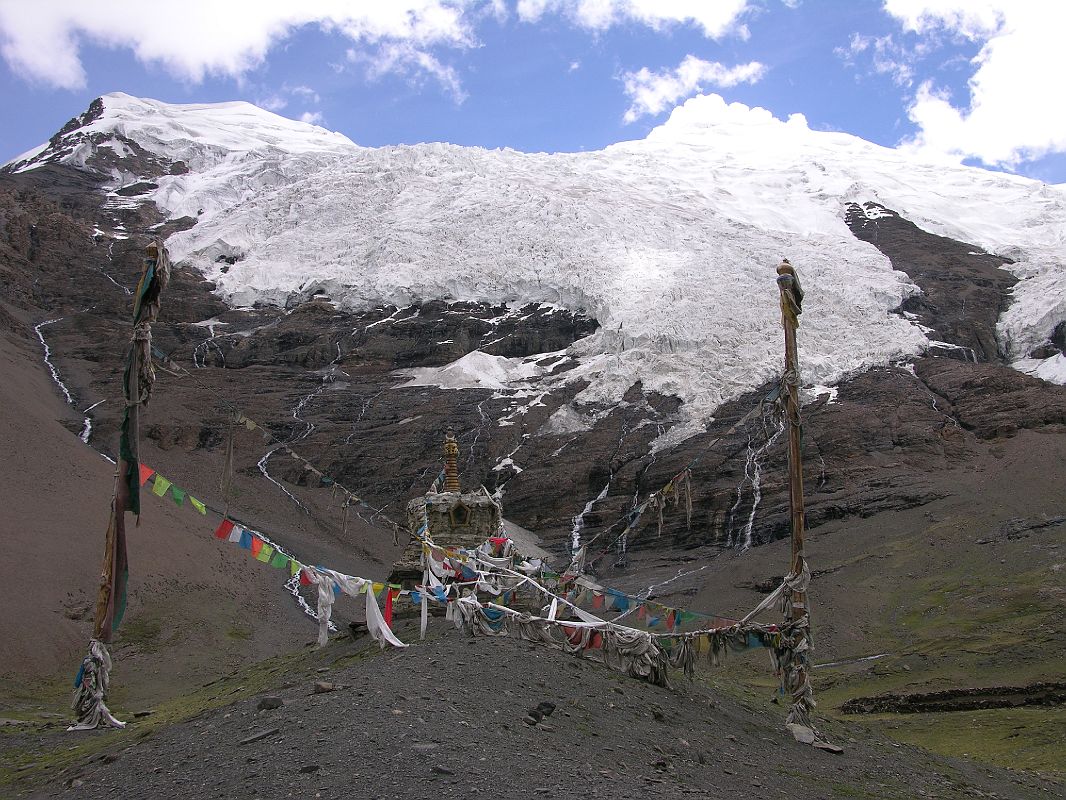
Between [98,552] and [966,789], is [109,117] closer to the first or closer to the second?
[98,552]

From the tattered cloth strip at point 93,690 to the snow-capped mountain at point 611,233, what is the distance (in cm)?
5967

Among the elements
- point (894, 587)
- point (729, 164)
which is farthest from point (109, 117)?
point (894, 587)

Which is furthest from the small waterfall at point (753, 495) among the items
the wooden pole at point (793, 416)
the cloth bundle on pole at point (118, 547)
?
the cloth bundle on pole at point (118, 547)

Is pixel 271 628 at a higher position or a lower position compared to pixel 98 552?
lower

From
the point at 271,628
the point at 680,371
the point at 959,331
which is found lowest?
the point at 271,628

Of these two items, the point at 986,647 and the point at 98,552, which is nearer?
the point at 986,647

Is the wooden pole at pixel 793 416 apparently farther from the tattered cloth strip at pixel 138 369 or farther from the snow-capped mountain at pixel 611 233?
the snow-capped mountain at pixel 611 233

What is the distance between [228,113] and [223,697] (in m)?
166

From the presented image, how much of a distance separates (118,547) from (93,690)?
287 cm

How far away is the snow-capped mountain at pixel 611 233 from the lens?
8888cm

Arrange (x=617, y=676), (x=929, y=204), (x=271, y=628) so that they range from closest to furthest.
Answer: (x=617, y=676), (x=271, y=628), (x=929, y=204)

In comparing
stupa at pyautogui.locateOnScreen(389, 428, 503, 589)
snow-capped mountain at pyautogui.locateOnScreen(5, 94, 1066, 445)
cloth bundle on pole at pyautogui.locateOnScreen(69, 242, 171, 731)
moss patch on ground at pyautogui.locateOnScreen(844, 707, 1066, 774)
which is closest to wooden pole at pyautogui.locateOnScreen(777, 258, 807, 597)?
moss patch on ground at pyautogui.locateOnScreen(844, 707, 1066, 774)

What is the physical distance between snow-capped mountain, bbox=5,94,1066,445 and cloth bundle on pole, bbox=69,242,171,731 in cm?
5897

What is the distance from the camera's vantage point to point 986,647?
120ft
